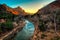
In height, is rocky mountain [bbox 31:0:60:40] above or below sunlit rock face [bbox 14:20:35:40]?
above

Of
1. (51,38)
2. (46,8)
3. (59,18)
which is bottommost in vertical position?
(51,38)

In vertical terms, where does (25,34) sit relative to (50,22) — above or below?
below

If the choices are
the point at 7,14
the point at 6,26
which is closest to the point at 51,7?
the point at 6,26

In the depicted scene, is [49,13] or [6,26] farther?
[6,26]

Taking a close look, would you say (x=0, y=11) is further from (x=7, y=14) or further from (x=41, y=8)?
(x=41, y=8)

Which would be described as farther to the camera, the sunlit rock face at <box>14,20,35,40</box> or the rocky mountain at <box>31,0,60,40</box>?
the sunlit rock face at <box>14,20,35,40</box>

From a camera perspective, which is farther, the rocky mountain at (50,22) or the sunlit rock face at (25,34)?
the sunlit rock face at (25,34)

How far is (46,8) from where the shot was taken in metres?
11.8

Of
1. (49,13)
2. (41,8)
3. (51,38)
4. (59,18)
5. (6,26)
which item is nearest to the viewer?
(51,38)

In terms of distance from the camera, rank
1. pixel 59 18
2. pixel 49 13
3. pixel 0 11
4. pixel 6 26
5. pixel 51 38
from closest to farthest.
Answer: pixel 51 38, pixel 59 18, pixel 49 13, pixel 6 26, pixel 0 11

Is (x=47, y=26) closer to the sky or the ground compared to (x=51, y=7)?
closer to the ground

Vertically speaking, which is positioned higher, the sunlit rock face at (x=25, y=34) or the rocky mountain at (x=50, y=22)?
the rocky mountain at (x=50, y=22)

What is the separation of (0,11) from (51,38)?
782cm

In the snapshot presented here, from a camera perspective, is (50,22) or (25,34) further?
(25,34)
